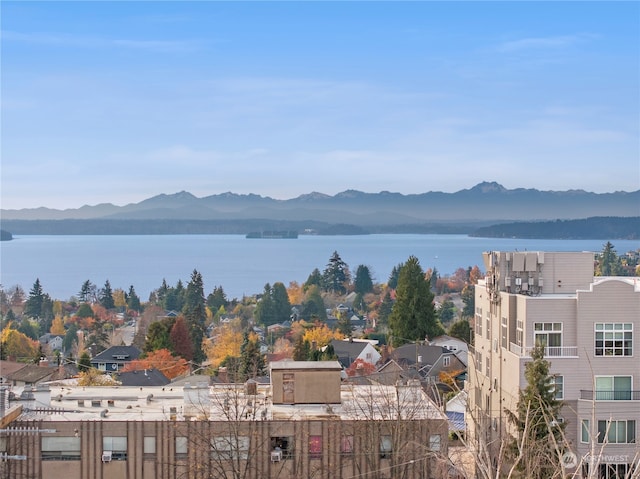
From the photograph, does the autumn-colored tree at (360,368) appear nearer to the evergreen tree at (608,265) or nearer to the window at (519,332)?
the window at (519,332)

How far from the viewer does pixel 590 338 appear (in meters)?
24.4

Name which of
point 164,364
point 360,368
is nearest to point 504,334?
point 360,368

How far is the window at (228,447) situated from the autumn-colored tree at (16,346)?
47165 millimetres

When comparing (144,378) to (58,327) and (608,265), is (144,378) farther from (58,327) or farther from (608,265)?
(608,265)

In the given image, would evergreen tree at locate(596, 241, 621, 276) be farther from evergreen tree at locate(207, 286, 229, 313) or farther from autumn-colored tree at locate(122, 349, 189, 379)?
autumn-colored tree at locate(122, 349, 189, 379)

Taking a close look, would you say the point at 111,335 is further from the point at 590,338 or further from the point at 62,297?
the point at 62,297

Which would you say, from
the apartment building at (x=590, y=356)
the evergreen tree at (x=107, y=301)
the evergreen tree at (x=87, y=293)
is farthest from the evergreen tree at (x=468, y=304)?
the apartment building at (x=590, y=356)

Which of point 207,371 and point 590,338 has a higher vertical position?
point 590,338

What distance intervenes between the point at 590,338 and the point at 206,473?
996 cm

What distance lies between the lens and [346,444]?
21.2 m

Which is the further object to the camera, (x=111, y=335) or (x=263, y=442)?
(x=111, y=335)

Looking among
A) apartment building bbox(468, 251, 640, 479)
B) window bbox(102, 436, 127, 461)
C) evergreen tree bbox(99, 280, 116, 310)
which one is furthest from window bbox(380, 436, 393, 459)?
evergreen tree bbox(99, 280, 116, 310)

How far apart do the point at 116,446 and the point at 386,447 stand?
5.68 m

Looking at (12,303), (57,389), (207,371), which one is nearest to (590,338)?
(57,389)
